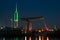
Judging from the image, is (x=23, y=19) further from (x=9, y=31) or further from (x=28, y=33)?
(x=9, y=31)

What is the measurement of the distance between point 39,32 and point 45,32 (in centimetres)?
189

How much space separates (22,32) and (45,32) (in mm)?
9035

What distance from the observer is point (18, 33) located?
339 feet

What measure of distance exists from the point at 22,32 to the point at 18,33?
212cm

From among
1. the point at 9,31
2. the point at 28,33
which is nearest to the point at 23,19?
the point at 28,33

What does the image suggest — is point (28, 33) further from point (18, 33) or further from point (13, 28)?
point (13, 28)

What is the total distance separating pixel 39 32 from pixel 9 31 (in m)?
11.5

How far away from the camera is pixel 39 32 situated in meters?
99.8

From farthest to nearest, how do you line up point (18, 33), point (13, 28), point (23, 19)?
point (13, 28)
point (18, 33)
point (23, 19)

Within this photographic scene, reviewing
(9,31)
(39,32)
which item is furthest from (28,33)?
(9,31)

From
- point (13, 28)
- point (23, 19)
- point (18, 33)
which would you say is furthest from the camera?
point (13, 28)

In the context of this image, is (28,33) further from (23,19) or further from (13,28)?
(13,28)

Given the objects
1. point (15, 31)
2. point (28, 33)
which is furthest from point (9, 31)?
point (28, 33)

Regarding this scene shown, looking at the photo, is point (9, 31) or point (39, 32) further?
point (9, 31)
